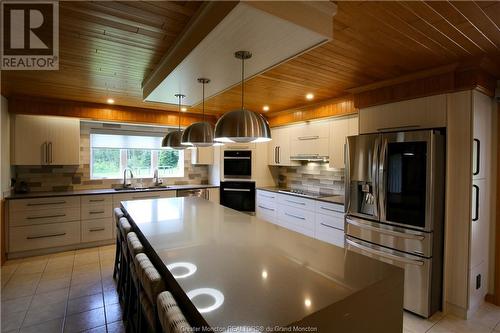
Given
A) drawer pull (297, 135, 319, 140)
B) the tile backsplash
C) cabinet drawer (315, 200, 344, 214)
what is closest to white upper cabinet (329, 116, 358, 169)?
drawer pull (297, 135, 319, 140)

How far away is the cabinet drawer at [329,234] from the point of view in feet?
10.8

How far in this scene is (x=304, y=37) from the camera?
1482mm

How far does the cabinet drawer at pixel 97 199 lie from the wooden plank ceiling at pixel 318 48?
1.66m

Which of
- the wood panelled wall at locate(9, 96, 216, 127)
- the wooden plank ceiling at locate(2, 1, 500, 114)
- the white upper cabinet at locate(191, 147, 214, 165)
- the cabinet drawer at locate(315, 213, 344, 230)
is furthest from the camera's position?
the white upper cabinet at locate(191, 147, 214, 165)

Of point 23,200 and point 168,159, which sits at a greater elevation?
point 168,159

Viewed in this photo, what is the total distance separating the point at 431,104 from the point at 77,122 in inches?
190

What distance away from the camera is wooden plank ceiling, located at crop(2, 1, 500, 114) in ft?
4.96

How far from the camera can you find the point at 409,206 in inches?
93.8

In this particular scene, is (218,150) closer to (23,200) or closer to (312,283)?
(23,200)

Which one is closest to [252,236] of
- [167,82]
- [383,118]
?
[167,82]

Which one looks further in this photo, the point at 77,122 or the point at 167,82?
the point at 77,122

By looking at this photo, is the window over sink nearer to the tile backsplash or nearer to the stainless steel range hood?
the tile backsplash

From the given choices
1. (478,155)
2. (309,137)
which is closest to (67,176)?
(309,137)

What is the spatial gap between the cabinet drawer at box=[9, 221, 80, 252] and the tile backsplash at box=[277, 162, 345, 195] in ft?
12.0
